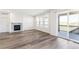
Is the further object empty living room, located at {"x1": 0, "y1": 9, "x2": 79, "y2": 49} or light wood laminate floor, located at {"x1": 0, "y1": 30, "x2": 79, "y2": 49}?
light wood laminate floor, located at {"x1": 0, "y1": 30, "x2": 79, "y2": 49}

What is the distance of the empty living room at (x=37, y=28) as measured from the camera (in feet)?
7.07

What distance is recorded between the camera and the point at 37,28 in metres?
2.88

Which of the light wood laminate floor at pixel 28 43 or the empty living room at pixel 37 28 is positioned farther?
the light wood laminate floor at pixel 28 43

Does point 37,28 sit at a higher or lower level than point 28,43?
higher

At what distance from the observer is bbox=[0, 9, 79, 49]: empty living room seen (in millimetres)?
2155

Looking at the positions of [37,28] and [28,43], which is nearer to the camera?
[37,28]
